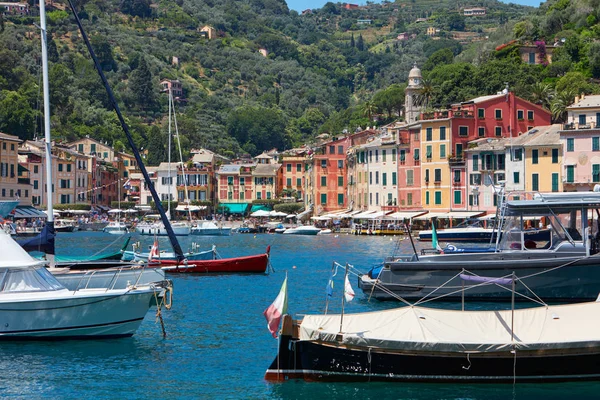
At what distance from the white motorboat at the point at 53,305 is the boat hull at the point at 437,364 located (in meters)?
8.33

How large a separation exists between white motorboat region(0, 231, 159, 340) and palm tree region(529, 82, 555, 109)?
87.8 metres

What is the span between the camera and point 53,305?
101 feet

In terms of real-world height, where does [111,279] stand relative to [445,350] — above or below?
above

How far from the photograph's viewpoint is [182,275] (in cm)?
5431

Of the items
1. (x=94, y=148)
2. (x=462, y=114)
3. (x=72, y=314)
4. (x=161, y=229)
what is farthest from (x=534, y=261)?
(x=94, y=148)

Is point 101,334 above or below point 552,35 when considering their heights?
below

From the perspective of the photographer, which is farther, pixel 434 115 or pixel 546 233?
pixel 434 115

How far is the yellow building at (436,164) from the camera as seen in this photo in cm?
10188

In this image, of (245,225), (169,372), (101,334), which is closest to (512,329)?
(169,372)

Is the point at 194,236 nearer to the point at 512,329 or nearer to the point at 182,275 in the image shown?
the point at 182,275

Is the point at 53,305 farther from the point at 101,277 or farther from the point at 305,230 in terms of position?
the point at 305,230

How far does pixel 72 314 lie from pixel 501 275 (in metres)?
17.4

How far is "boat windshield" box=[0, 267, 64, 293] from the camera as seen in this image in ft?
102

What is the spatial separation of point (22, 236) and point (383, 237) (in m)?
39.6
